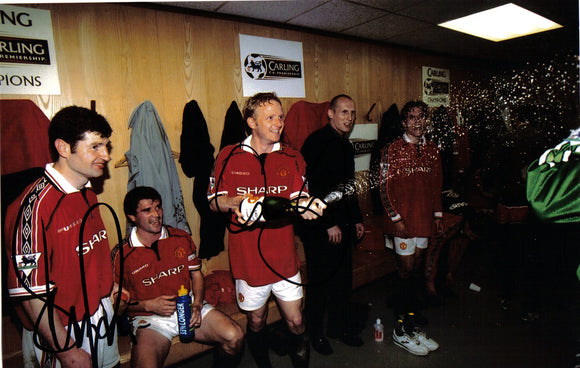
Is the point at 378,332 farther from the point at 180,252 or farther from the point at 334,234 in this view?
the point at 180,252

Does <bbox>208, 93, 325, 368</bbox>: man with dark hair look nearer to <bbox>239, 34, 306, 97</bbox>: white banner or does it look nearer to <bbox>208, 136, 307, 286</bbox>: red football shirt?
<bbox>208, 136, 307, 286</bbox>: red football shirt

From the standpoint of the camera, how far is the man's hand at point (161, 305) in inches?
53.4

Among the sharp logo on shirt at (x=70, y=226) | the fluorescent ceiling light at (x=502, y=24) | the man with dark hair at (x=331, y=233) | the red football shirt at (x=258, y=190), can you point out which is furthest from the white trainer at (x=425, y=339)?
the fluorescent ceiling light at (x=502, y=24)

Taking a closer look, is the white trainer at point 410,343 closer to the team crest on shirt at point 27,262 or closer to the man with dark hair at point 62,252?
the man with dark hair at point 62,252

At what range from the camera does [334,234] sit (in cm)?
161

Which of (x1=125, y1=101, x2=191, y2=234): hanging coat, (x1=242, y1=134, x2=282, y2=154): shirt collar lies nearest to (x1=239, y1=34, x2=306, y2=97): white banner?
(x1=125, y1=101, x2=191, y2=234): hanging coat

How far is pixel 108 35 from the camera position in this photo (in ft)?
5.25

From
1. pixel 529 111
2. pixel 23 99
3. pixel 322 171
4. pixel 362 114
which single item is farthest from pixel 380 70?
pixel 23 99

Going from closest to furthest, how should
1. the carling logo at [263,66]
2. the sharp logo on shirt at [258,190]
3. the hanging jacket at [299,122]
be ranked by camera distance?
the sharp logo on shirt at [258,190] → the carling logo at [263,66] → the hanging jacket at [299,122]

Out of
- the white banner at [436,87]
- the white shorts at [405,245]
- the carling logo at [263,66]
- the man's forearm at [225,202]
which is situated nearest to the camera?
the man's forearm at [225,202]

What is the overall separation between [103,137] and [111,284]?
1.92 ft

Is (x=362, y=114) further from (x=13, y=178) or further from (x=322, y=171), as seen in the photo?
(x=13, y=178)

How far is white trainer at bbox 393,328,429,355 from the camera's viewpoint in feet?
5.40

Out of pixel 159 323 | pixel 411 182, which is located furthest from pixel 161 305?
pixel 411 182
